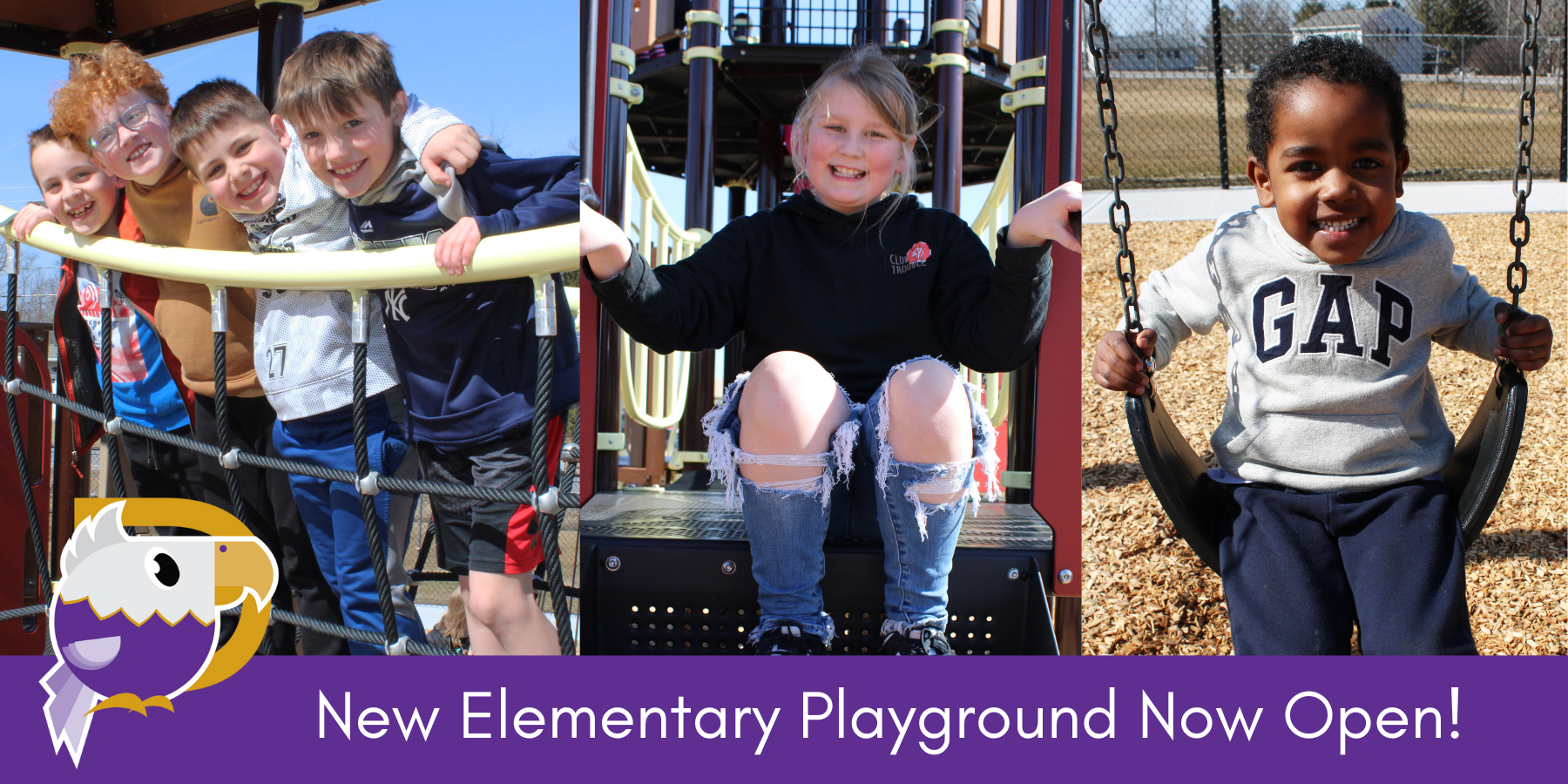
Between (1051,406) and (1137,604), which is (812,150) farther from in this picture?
(1137,604)

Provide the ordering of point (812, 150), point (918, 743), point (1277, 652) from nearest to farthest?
point (918, 743) → point (1277, 652) → point (812, 150)

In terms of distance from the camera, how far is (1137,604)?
2676 millimetres

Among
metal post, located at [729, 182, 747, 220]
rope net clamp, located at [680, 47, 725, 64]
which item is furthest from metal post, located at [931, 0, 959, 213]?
metal post, located at [729, 182, 747, 220]

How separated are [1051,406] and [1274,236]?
66 centimetres

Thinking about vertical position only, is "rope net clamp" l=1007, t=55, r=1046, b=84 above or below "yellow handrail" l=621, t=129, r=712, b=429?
above

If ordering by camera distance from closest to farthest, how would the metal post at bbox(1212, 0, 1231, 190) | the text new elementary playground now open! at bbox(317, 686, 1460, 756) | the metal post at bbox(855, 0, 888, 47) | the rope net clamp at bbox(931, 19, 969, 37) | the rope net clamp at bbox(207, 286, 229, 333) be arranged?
the text new elementary playground now open! at bbox(317, 686, 1460, 756) → the rope net clamp at bbox(207, 286, 229, 333) → the rope net clamp at bbox(931, 19, 969, 37) → the metal post at bbox(855, 0, 888, 47) → the metal post at bbox(1212, 0, 1231, 190)

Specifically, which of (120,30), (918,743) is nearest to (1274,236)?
(918,743)

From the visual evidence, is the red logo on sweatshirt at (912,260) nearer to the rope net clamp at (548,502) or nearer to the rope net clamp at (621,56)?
the rope net clamp at (548,502)

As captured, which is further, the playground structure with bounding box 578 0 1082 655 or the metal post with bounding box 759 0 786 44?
the metal post with bounding box 759 0 786 44

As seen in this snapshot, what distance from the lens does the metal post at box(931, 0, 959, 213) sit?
8.61ft

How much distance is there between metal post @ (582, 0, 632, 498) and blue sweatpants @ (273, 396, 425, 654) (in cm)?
56

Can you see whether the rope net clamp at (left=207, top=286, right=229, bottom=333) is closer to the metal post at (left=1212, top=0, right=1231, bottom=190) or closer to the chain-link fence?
the chain-link fence

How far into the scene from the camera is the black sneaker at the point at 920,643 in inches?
60.7

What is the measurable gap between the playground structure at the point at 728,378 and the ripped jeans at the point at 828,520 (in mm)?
94
